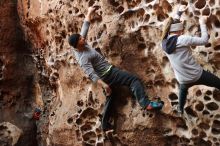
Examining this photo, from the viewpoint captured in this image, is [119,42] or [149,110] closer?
[149,110]

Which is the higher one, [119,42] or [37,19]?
[37,19]

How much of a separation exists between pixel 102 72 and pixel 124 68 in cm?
46

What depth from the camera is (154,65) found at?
20.0ft

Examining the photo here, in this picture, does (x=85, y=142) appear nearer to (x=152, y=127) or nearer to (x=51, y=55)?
(x=152, y=127)

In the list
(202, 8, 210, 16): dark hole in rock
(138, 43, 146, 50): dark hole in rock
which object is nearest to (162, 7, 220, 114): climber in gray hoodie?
(202, 8, 210, 16): dark hole in rock

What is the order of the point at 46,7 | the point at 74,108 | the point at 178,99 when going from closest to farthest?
1. the point at 178,99
2. the point at 74,108
3. the point at 46,7

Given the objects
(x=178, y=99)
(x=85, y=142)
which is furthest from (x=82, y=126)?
(x=178, y=99)

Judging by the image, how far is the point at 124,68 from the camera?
638 cm

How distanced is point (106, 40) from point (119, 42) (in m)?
0.18

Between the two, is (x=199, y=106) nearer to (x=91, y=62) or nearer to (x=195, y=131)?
(x=195, y=131)

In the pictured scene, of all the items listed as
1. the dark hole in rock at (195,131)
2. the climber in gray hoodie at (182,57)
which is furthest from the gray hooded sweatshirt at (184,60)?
the dark hole in rock at (195,131)

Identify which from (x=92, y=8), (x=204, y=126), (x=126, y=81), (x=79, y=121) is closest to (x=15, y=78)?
(x=79, y=121)

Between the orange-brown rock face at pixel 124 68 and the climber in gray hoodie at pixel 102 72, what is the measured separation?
25 cm

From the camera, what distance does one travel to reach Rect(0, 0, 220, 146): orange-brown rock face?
5.59m
